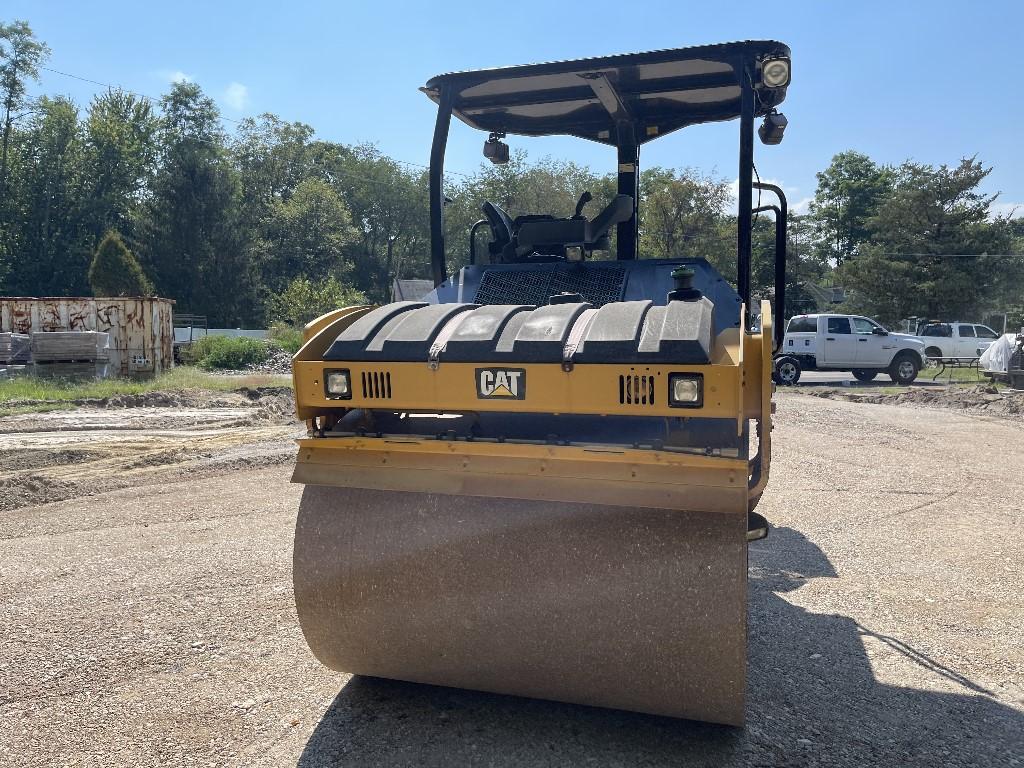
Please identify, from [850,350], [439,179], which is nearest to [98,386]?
[439,179]

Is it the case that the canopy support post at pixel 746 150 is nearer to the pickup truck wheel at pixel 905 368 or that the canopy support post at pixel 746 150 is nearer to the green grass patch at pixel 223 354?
the pickup truck wheel at pixel 905 368

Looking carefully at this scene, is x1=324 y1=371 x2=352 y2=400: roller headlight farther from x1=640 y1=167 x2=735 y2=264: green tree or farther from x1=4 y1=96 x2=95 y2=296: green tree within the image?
x1=4 y1=96 x2=95 y2=296: green tree

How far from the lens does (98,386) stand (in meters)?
16.0

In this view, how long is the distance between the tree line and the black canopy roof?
25787mm

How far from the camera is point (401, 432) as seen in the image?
314 centimetres

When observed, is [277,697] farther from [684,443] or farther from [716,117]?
[716,117]

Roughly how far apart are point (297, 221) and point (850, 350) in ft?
125

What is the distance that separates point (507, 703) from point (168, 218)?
47.1m

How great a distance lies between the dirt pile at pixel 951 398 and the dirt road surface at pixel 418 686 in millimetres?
9058

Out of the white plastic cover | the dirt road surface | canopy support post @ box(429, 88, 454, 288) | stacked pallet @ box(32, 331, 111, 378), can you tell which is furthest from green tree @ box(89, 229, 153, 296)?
canopy support post @ box(429, 88, 454, 288)

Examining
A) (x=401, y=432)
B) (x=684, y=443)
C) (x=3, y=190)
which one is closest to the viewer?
(x=684, y=443)

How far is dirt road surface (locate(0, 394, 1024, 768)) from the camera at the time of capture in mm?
2902

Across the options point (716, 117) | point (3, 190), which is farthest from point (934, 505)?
point (3, 190)

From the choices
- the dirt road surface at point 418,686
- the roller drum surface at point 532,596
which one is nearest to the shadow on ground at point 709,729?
the dirt road surface at point 418,686
